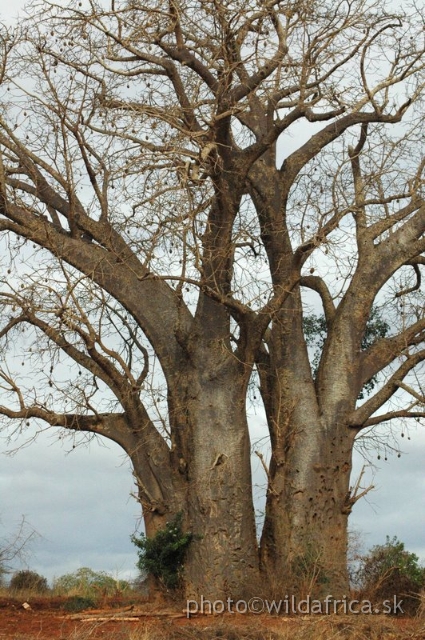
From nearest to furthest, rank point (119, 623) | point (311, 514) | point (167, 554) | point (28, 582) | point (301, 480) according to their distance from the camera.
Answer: point (119, 623) → point (167, 554) → point (311, 514) → point (301, 480) → point (28, 582)

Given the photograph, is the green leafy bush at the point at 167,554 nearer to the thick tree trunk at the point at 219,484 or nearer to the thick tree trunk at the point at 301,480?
the thick tree trunk at the point at 219,484

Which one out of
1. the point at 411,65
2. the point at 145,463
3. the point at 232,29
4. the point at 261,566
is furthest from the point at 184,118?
the point at 261,566

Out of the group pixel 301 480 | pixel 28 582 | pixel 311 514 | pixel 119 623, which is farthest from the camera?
pixel 28 582

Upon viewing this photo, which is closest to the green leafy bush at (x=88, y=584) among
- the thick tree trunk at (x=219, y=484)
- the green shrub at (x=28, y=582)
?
the green shrub at (x=28, y=582)

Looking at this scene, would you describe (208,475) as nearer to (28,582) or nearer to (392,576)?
(392,576)

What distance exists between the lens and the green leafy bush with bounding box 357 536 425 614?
A: 10.8 meters

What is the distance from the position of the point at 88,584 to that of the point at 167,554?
4.02 meters

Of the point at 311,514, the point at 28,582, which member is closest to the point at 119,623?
the point at 311,514

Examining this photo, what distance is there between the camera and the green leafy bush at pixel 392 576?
1083 cm

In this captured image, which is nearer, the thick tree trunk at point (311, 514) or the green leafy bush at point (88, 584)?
the thick tree trunk at point (311, 514)

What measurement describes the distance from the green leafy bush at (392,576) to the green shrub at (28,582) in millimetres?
4532

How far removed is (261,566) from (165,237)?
369 cm

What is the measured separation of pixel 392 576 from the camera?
11.1 m

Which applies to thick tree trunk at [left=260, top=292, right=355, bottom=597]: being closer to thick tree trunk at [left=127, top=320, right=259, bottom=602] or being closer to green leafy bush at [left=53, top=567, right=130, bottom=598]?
thick tree trunk at [left=127, top=320, right=259, bottom=602]
